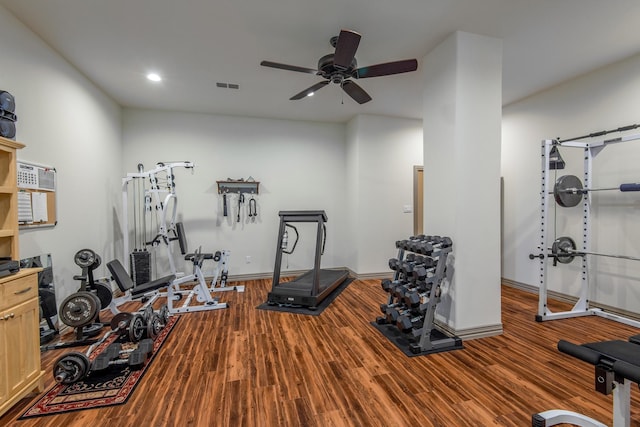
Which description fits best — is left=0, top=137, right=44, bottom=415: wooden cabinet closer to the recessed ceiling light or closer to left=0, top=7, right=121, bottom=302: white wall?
left=0, top=7, right=121, bottom=302: white wall

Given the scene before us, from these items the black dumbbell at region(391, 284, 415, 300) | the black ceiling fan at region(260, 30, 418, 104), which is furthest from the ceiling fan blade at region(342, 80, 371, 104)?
the black dumbbell at region(391, 284, 415, 300)

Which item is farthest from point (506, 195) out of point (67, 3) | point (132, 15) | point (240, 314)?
point (67, 3)

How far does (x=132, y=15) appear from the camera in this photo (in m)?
2.63

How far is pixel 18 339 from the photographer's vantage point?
2.04 meters

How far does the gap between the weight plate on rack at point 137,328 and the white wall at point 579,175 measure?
5387 mm

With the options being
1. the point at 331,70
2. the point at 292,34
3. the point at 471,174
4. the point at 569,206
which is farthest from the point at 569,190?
the point at 292,34

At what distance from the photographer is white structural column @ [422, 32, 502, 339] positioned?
9.71 ft

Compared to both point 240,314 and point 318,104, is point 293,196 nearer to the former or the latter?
point 318,104

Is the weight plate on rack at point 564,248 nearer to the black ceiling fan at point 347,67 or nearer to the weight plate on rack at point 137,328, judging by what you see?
the black ceiling fan at point 347,67

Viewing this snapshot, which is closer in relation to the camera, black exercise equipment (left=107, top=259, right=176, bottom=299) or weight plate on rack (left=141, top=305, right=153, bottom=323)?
weight plate on rack (left=141, top=305, right=153, bottom=323)

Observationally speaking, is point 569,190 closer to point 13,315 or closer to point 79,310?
point 13,315

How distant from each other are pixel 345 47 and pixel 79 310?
11.7 ft

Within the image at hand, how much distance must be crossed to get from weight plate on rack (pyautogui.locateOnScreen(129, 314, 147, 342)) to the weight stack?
174 cm

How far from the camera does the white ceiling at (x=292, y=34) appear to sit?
2.54m
